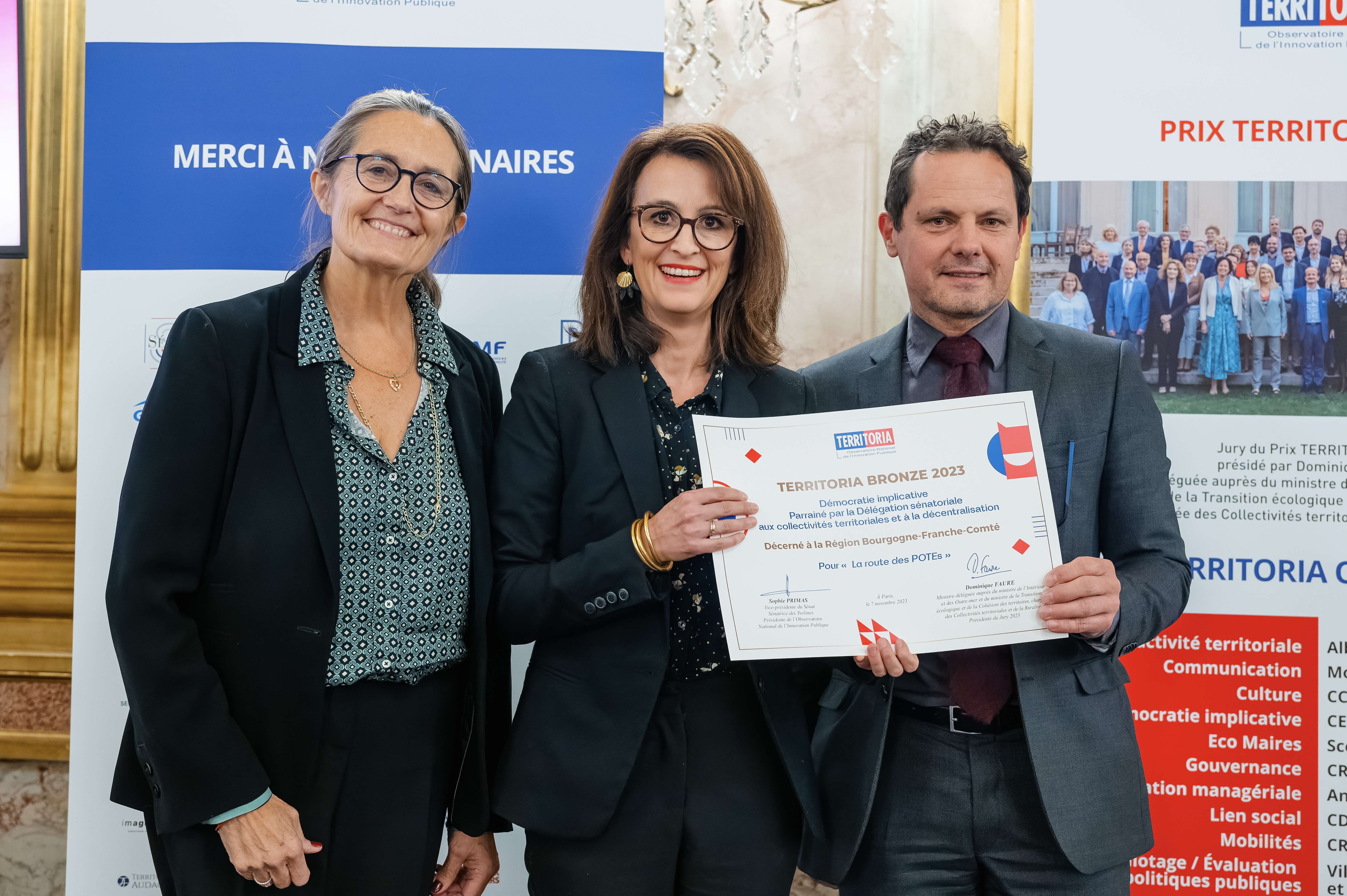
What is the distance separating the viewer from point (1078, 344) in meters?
2.04

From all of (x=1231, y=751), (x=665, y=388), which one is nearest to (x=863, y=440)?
(x=665, y=388)

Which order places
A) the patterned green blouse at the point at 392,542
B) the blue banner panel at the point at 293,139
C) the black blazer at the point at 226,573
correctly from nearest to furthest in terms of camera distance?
the black blazer at the point at 226,573 < the patterned green blouse at the point at 392,542 < the blue banner panel at the point at 293,139

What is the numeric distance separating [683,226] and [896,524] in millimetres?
736

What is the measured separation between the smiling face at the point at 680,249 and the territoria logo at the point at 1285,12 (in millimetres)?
2084

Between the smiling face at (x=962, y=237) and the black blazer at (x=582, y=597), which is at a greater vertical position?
the smiling face at (x=962, y=237)

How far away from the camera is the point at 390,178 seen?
6.50 ft

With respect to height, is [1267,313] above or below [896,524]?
above

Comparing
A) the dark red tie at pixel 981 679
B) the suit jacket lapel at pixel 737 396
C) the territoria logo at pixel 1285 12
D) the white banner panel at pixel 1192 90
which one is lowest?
the dark red tie at pixel 981 679

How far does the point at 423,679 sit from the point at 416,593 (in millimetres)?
179

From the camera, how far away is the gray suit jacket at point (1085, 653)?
1879 millimetres

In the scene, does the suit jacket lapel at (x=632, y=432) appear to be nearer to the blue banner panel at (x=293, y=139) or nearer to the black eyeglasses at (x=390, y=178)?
the black eyeglasses at (x=390, y=178)

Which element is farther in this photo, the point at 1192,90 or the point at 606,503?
the point at 1192,90

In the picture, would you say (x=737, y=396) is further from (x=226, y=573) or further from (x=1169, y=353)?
(x=1169, y=353)
